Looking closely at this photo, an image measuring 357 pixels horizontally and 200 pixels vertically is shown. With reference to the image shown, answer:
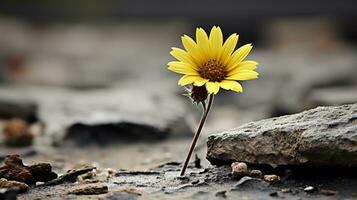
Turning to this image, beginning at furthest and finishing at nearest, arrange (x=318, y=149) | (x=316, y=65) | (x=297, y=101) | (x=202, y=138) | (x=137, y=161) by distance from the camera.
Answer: (x=316, y=65)
(x=297, y=101)
(x=202, y=138)
(x=137, y=161)
(x=318, y=149)

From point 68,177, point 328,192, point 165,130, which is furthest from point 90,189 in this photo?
point 165,130

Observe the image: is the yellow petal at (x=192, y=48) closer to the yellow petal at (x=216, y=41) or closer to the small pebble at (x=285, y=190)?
the yellow petal at (x=216, y=41)

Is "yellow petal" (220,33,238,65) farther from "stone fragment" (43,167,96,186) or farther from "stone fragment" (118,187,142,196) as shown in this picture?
"stone fragment" (43,167,96,186)

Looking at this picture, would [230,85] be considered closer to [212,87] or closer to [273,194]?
[212,87]

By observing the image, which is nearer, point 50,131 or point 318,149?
point 318,149

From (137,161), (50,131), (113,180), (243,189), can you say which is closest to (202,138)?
(137,161)

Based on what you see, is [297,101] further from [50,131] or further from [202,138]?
[50,131]
